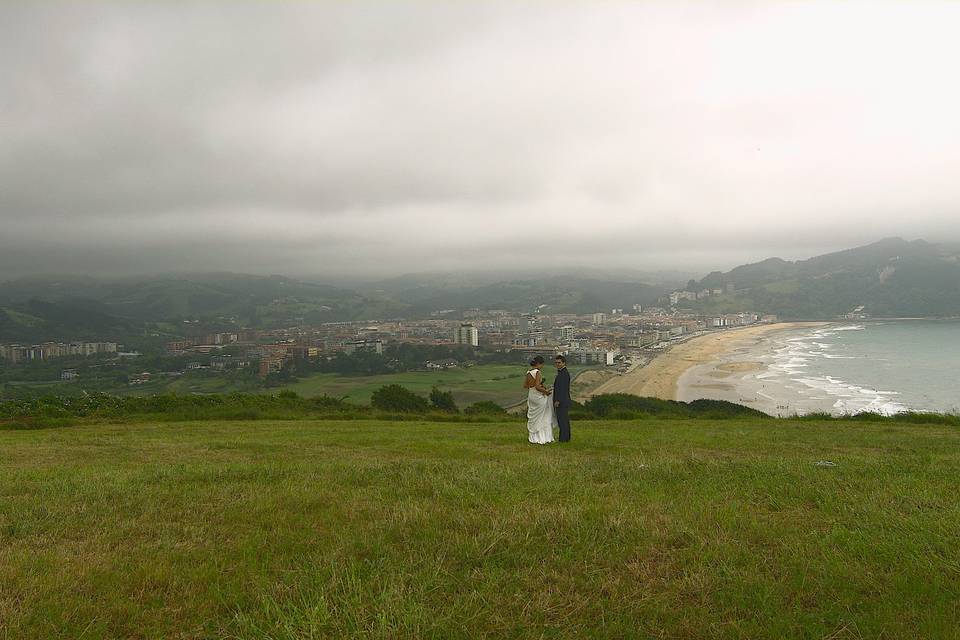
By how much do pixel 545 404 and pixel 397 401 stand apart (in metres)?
19.7

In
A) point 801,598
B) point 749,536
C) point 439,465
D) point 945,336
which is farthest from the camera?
point 945,336

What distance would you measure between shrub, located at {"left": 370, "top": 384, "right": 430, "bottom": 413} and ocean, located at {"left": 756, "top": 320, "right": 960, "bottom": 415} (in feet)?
116

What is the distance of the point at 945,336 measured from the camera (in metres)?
119

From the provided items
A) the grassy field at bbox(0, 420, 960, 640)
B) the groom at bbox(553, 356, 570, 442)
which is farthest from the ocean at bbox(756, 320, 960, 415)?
the grassy field at bbox(0, 420, 960, 640)

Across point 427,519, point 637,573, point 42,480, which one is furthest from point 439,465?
point 42,480

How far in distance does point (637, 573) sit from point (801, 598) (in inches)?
47.8

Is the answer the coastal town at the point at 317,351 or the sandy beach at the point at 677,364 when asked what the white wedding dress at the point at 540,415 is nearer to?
the sandy beach at the point at 677,364

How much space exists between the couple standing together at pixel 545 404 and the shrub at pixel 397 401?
18066 mm

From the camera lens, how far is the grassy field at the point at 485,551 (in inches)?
146

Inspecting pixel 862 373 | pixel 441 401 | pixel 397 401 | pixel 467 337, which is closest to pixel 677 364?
pixel 862 373

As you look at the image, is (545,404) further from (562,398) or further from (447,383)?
(447,383)

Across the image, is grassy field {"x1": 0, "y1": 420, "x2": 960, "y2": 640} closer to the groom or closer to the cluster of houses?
the groom

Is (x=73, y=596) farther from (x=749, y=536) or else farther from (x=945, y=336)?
(x=945, y=336)

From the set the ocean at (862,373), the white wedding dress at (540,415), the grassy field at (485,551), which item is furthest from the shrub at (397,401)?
the ocean at (862,373)
